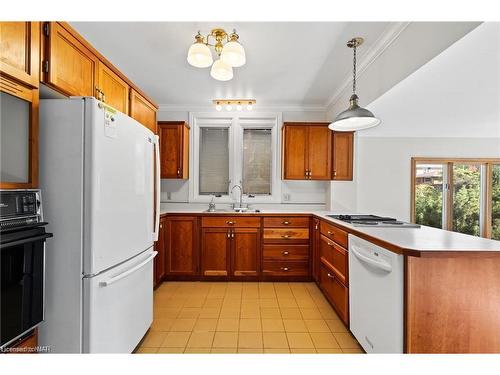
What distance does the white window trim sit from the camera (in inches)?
157

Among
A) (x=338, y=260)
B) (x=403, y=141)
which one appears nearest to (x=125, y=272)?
(x=338, y=260)

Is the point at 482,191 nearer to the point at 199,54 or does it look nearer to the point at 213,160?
the point at 213,160

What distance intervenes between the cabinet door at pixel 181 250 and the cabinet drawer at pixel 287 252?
0.93 m

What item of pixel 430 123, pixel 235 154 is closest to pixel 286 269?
pixel 235 154

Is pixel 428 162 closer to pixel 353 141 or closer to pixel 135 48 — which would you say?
pixel 353 141

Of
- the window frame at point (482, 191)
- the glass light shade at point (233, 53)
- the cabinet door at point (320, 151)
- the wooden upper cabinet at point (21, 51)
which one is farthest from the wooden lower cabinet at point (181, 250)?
the window frame at point (482, 191)

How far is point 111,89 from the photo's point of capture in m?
1.88

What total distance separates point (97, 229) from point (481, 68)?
113 inches

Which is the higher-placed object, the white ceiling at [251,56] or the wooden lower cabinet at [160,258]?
the white ceiling at [251,56]

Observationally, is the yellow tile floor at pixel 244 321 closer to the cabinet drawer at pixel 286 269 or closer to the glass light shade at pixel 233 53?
the cabinet drawer at pixel 286 269

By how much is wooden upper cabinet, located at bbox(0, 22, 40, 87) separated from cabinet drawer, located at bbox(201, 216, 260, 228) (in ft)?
7.62

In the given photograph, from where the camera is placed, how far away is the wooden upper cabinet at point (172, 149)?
3.59 metres

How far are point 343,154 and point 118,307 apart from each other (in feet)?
10.1

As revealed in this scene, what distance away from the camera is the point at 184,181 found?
4.02 m
